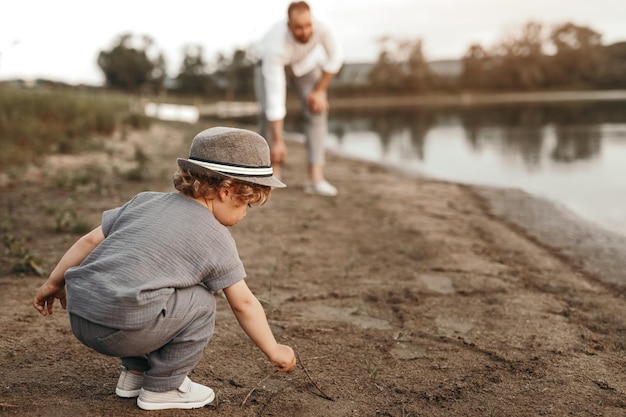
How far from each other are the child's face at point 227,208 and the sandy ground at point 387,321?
0.59 metres

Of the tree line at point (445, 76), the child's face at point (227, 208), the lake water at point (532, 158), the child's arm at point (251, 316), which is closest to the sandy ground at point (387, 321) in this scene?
the child's arm at point (251, 316)

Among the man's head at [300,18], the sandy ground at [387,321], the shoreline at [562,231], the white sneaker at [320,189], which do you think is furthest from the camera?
the white sneaker at [320,189]

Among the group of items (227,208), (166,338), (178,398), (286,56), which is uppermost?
(286,56)

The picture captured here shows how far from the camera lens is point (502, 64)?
68.1 m

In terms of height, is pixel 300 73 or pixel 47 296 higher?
pixel 300 73

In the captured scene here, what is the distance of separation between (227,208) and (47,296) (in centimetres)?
62

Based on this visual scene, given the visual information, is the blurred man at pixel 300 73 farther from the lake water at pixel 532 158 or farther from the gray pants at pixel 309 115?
the lake water at pixel 532 158

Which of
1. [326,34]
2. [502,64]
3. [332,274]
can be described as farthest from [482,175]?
[502,64]

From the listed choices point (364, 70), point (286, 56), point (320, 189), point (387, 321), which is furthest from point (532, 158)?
Answer: point (364, 70)

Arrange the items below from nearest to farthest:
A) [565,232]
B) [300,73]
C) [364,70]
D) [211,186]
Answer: [211,186] < [565,232] < [300,73] < [364,70]

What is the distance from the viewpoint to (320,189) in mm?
5918

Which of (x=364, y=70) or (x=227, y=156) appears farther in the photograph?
(x=364, y=70)

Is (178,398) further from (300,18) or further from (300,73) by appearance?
(300,73)

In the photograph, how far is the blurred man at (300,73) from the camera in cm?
536
